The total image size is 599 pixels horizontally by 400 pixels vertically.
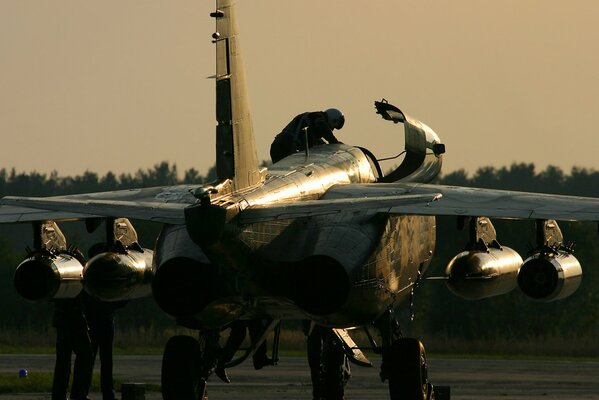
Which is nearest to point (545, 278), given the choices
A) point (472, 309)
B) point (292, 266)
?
point (292, 266)

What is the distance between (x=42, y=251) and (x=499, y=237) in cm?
4591

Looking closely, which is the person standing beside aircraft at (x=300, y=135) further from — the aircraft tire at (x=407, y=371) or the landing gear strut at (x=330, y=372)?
the aircraft tire at (x=407, y=371)

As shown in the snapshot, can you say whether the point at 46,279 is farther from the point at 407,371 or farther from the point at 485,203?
the point at 485,203

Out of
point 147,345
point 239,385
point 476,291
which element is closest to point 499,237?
point 147,345

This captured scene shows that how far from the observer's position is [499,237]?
65938 millimetres

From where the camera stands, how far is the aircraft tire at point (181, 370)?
19.6 metres

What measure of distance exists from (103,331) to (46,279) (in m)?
1.74

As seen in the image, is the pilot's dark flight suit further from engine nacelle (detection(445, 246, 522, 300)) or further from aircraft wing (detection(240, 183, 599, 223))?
engine nacelle (detection(445, 246, 522, 300))

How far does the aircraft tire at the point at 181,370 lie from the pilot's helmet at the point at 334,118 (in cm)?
510

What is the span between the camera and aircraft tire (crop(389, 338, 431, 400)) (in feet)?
65.7

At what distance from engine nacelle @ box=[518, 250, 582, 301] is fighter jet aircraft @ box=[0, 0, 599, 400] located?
2 centimetres

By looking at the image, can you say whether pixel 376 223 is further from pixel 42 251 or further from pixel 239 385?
pixel 239 385

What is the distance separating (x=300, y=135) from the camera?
23125 mm

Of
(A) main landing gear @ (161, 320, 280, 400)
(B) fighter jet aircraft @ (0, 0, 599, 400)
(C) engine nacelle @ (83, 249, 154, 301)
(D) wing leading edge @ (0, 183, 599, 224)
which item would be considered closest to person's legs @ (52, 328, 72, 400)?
(B) fighter jet aircraft @ (0, 0, 599, 400)
